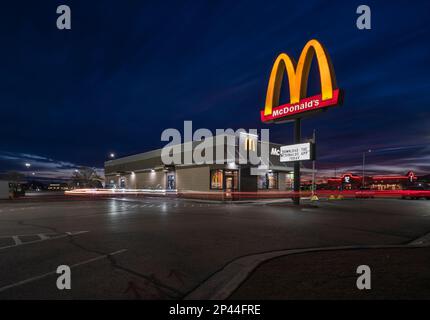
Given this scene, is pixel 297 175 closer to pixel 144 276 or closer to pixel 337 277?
pixel 337 277

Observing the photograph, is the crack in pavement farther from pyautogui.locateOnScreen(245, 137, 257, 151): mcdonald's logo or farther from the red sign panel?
pyautogui.locateOnScreen(245, 137, 257, 151): mcdonald's logo

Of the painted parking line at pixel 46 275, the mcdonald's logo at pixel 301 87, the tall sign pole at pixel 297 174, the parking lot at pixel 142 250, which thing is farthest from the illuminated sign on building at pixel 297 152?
the painted parking line at pixel 46 275

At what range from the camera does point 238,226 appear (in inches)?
476

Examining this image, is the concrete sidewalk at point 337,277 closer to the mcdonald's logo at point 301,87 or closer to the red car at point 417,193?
the mcdonald's logo at point 301,87

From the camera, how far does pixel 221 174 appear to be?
104 feet

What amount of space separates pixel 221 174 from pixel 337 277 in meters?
26.7

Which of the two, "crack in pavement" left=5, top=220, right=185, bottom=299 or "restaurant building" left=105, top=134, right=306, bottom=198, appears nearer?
"crack in pavement" left=5, top=220, right=185, bottom=299

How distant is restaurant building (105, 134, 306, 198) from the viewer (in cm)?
3134

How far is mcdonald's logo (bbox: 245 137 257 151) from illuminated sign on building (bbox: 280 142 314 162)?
784 cm

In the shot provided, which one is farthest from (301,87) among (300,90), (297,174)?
(297,174)

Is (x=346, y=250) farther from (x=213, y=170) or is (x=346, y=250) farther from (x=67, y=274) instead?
(x=213, y=170)

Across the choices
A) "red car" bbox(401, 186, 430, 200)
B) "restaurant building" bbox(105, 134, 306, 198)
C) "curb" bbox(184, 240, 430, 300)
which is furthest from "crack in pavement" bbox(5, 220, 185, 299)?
"red car" bbox(401, 186, 430, 200)

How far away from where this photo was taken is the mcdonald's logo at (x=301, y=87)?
739 inches
